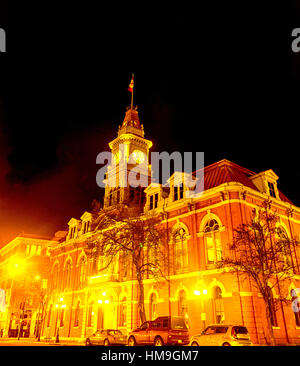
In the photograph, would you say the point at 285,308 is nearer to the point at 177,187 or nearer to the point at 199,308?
the point at 199,308

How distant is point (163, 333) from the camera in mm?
20312

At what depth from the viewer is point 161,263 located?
32844 mm

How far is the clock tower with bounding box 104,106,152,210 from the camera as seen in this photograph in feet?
153

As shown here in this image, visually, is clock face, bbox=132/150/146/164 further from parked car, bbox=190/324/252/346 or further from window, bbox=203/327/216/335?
parked car, bbox=190/324/252/346

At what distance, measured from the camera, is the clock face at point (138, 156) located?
5021 centimetres

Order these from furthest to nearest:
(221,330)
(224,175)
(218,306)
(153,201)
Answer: (153,201), (224,175), (218,306), (221,330)

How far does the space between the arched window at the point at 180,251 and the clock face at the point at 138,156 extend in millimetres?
20074

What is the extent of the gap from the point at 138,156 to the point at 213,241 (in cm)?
2482

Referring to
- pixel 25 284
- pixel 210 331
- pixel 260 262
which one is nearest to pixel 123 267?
pixel 260 262

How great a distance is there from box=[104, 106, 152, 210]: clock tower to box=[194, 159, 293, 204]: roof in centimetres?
1238

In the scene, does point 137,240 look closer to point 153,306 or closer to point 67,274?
point 153,306

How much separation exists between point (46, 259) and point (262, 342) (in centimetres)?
5203
